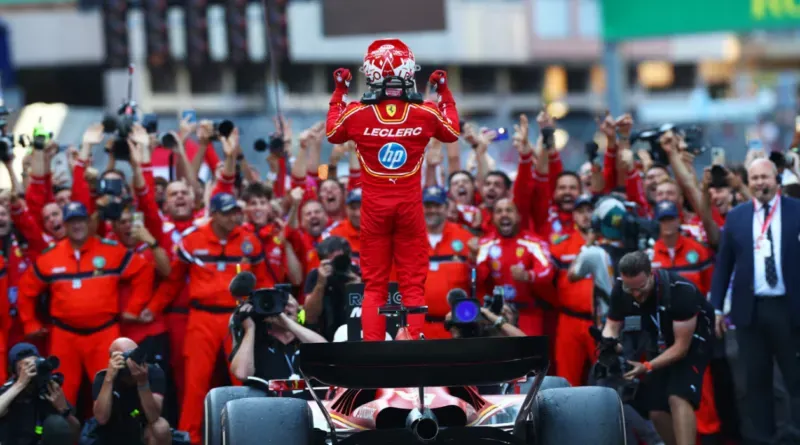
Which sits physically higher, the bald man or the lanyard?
the lanyard

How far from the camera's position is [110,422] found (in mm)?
8734

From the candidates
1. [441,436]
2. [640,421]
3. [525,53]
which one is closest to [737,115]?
[525,53]

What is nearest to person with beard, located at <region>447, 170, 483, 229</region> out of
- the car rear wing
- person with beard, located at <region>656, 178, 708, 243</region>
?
person with beard, located at <region>656, 178, 708, 243</region>

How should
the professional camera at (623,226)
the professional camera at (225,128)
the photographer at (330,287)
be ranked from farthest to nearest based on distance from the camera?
the professional camera at (225,128) → the professional camera at (623,226) → the photographer at (330,287)

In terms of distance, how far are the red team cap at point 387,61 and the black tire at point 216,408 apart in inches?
70.2

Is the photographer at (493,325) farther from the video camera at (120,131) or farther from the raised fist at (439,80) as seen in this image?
the video camera at (120,131)

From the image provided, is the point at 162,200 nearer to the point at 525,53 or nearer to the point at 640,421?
the point at 640,421

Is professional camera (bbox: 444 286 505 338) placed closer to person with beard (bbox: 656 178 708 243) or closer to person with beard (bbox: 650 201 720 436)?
person with beard (bbox: 650 201 720 436)

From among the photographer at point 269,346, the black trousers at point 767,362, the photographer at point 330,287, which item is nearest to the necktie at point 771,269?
the black trousers at point 767,362

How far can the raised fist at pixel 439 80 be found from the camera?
794 centimetres

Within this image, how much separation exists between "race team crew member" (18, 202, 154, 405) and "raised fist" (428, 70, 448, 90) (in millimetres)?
3233

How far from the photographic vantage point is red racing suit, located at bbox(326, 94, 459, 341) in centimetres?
780

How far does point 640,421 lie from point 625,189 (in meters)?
2.72

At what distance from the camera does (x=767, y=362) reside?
30.8ft
